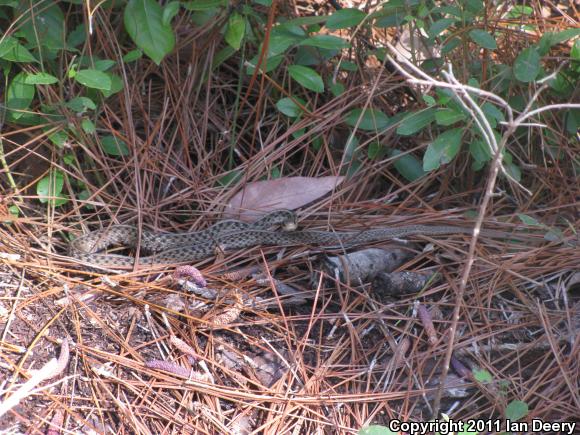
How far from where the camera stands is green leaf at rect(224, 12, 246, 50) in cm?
474

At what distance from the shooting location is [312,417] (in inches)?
144

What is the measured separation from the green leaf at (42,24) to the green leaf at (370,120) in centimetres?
195

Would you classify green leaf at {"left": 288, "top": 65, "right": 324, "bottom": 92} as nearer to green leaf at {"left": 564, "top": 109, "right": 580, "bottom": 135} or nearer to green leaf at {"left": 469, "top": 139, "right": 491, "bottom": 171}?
green leaf at {"left": 469, "top": 139, "right": 491, "bottom": 171}

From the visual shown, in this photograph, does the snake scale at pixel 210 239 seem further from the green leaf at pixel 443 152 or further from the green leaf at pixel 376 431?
the green leaf at pixel 376 431

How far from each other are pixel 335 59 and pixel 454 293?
6.75 ft

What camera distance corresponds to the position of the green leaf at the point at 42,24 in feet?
15.4

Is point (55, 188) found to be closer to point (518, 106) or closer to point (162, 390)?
point (162, 390)

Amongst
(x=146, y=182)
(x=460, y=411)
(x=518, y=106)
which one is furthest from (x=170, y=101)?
(x=460, y=411)

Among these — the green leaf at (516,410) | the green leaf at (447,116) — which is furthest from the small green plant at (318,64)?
the green leaf at (516,410)

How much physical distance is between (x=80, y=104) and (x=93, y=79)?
23cm

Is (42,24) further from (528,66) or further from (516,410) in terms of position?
(516,410)

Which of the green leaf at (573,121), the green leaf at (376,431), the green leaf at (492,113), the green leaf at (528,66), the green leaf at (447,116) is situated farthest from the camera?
the green leaf at (573,121)

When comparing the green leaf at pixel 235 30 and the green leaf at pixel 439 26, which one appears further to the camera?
the green leaf at pixel 235 30

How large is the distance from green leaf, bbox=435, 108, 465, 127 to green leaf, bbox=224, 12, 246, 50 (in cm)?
134
